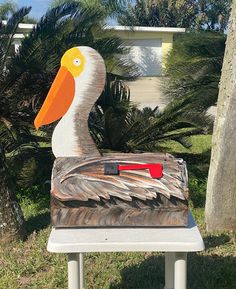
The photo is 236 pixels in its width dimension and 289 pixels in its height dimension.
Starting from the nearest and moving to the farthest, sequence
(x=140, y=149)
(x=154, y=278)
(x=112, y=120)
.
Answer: (x=154, y=278), (x=112, y=120), (x=140, y=149)

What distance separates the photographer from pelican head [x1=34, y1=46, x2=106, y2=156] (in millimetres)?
2928

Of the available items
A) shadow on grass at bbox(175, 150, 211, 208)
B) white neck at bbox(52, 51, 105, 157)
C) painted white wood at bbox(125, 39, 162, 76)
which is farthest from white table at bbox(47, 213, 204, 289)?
painted white wood at bbox(125, 39, 162, 76)

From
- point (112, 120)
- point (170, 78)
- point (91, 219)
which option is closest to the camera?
point (91, 219)

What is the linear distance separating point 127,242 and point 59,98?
1.02 meters

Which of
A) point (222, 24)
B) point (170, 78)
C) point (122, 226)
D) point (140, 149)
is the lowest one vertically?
point (222, 24)

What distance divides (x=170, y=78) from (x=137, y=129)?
137 centimetres

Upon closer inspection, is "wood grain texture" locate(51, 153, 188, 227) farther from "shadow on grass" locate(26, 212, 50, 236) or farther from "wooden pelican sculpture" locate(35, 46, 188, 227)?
"shadow on grass" locate(26, 212, 50, 236)

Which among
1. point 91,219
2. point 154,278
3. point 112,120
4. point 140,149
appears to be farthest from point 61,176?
point 140,149

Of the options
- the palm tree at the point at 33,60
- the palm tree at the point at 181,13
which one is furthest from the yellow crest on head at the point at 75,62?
the palm tree at the point at 181,13

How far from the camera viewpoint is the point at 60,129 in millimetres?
2949

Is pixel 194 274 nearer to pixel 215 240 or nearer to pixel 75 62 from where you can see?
pixel 215 240

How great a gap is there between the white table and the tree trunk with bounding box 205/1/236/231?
6.72 ft

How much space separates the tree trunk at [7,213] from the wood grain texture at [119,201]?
1.93 m

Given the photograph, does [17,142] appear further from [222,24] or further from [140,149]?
[222,24]
